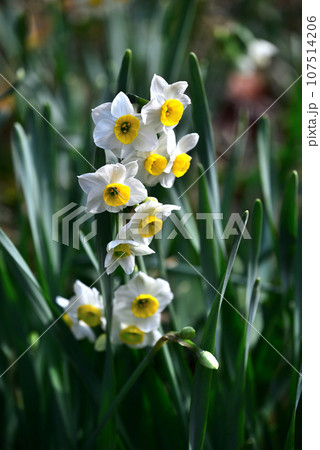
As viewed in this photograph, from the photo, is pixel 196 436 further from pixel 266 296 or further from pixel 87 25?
pixel 87 25

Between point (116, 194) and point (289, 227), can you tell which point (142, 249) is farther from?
point (289, 227)

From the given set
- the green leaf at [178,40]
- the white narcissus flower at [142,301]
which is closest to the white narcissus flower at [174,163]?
the white narcissus flower at [142,301]

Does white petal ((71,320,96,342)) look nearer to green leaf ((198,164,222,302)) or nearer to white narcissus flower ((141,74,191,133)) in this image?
green leaf ((198,164,222,302))

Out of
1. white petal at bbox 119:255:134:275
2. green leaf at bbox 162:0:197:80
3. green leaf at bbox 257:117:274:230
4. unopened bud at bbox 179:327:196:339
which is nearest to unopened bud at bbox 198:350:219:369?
unopened bud at bbox 179:327:196:339

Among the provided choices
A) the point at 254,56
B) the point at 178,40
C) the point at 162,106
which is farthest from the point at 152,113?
the point at 254,56

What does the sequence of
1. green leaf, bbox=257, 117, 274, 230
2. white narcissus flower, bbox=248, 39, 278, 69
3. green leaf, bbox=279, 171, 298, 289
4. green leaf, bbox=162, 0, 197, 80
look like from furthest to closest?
white narcissus flower, bbox=248, 39, 278, 69
green leaf, bbox=162, 0, 197, 80
green leaf, bbox=257, 117, 274, 230
green leaf, bbox=279, 171, 298, 289
